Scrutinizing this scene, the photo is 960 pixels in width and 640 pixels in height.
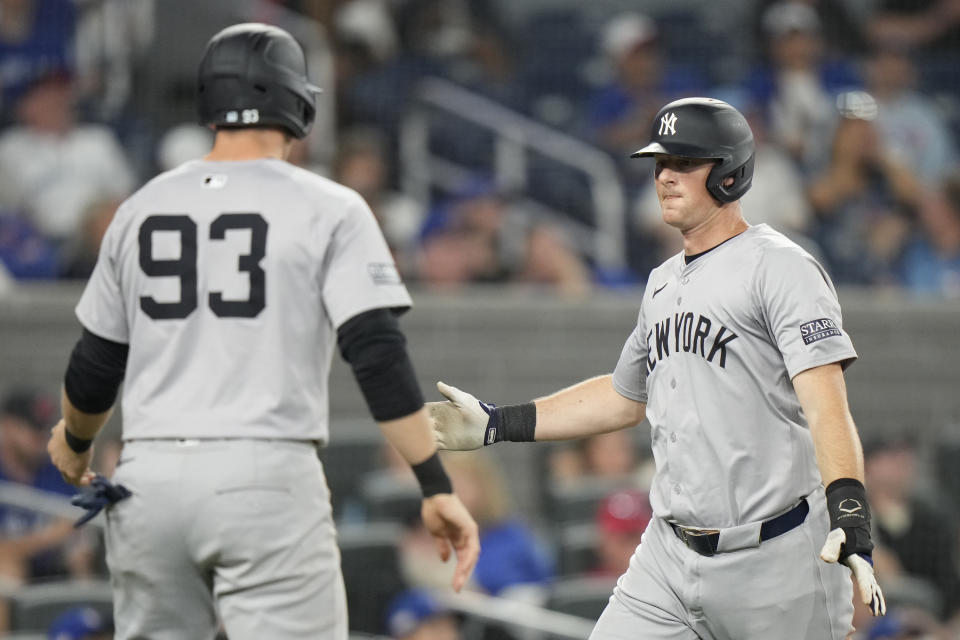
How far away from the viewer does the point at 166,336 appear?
313 cm

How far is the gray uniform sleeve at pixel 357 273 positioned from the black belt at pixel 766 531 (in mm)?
842

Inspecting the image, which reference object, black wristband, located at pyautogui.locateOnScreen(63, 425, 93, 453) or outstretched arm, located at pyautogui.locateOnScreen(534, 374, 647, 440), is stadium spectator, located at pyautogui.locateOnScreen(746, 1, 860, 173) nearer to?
A: outstretched arm, located at pyautogui.locateOnScreen(534, 374, 647, 440)

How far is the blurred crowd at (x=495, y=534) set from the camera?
5.91 meters

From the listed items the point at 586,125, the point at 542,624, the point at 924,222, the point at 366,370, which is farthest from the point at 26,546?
the point at 924,222

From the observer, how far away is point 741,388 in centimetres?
319

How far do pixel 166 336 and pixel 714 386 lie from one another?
4.06 ft

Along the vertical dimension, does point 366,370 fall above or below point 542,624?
above

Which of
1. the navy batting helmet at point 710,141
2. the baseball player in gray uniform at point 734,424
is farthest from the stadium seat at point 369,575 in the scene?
the navy batting helmet at point 710,141

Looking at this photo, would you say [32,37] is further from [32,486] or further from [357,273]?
[357,273]

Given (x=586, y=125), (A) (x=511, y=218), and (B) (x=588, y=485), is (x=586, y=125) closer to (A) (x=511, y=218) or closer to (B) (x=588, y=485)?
(A) (x=511, y=218)

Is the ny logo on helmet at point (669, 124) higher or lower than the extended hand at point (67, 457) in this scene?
higher

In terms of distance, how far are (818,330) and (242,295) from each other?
4.09 feet

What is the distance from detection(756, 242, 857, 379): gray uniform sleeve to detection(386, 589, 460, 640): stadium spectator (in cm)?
279

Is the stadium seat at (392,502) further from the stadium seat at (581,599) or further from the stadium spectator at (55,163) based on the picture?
the stadium spectator at (55,163)
